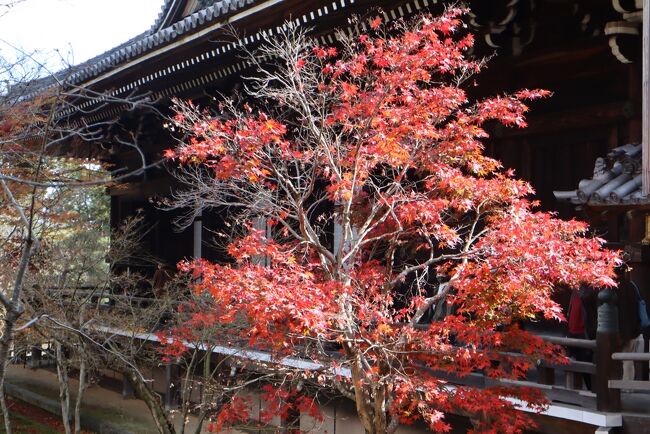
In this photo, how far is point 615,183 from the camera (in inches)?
250

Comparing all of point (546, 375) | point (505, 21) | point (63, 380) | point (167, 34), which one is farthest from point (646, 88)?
point (63, 380)

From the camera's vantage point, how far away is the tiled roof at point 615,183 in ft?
20.1

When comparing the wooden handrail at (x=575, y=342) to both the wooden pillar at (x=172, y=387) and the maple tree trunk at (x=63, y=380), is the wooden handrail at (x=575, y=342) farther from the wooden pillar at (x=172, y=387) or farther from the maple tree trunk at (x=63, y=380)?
the wooden pillar at (x=172, y=387)

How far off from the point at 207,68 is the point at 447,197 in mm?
5956

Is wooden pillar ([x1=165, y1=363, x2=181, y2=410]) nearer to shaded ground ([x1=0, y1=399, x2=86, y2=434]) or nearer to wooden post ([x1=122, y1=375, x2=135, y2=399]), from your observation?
shaded ground ([x1=0, y1=399, x2=86, y2=434])

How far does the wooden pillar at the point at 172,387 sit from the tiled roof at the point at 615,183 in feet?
29.6

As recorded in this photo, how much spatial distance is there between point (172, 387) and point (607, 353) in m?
9.25

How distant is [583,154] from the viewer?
859 centimetres

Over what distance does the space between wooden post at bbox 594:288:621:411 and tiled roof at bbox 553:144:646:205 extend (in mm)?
916

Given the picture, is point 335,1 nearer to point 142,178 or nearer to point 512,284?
point 512,284

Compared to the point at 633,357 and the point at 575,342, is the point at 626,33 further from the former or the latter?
the point at 633,357

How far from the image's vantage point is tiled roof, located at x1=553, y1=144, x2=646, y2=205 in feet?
20.1

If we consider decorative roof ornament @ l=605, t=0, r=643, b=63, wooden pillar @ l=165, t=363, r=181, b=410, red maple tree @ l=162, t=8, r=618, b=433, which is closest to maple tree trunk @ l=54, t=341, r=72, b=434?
wooden pillar @ l=165, t=363, r=181, b=410

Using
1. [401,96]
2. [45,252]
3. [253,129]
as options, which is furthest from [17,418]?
[401,96]
